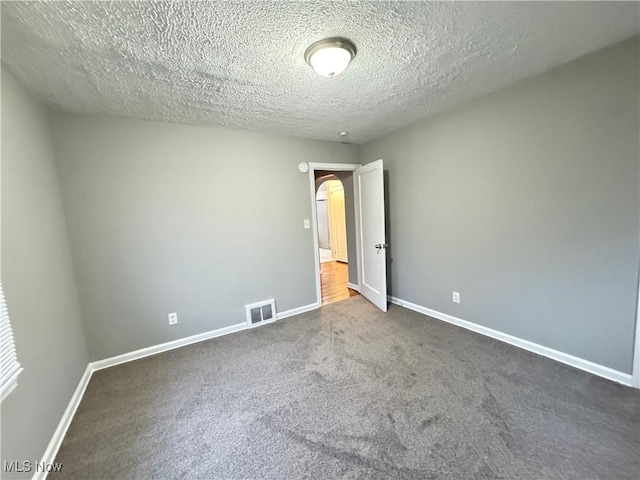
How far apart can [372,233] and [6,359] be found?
3.24 metres

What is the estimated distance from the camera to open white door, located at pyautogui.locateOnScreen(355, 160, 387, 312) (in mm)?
3232

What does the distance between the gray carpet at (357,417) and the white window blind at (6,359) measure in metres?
0.72

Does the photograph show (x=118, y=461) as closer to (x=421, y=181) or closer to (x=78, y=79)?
(x=78, y=79)

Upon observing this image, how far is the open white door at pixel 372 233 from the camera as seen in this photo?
3232 millimetres

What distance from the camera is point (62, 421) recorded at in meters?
1.67

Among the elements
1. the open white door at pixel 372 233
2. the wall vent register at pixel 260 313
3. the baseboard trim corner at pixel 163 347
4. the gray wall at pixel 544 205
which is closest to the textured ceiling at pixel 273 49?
the gray wall at pixel 544 205

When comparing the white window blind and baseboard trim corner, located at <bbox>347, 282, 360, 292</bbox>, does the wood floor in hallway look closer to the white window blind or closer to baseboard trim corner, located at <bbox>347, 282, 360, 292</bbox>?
baseboard trim corner, located at <bbox>347, 282, 360, 292</bbox>

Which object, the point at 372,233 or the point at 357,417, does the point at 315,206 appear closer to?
the point at 372,233

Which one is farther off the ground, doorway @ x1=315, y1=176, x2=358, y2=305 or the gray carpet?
doorway @ x1=315, y1=176, x2=358, y2=305

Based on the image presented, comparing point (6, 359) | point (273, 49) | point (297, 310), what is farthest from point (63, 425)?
point (273, 49)

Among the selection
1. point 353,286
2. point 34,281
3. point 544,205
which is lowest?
point 353,286

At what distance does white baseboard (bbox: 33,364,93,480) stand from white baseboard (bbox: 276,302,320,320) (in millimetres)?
1878

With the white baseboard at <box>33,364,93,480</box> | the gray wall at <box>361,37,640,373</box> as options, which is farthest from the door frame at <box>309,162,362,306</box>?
the white baseboard at <box>33,364,93,480</box>

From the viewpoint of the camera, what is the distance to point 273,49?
5.05ft
